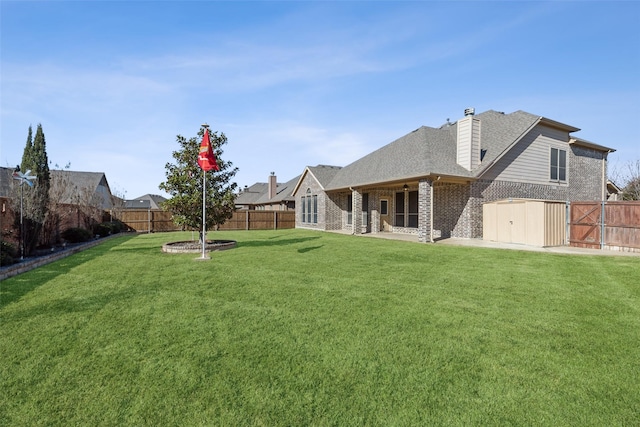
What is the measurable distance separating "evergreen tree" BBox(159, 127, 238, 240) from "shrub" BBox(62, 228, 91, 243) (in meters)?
5.52

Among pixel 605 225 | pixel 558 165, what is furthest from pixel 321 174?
pixel 605 225

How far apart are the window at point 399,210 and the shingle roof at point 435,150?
2.22m

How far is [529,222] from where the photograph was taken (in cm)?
1338

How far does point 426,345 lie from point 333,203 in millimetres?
21116

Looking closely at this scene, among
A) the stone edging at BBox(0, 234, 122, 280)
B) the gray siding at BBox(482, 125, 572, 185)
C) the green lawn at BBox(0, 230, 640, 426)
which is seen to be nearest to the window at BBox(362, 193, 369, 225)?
the gray siding at BBox(482, 125, 572, 185)

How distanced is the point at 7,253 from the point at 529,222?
703 inches

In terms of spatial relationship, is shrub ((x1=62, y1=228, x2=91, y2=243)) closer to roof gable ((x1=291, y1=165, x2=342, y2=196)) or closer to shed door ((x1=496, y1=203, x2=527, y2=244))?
roof gable ((x1=291, y1=165, x2=342, y2=196))

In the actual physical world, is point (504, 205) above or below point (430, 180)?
below

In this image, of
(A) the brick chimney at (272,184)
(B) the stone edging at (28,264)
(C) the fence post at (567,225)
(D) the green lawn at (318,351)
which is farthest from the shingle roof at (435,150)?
(A) the brick chimney at (272,184)

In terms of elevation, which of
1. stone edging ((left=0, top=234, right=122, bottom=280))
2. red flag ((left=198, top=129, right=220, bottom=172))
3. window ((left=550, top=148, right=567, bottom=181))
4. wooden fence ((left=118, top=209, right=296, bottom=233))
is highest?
window ((left=550, top=148, right=567, bottom=181))

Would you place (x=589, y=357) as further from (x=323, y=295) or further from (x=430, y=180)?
(x=430, y=180)

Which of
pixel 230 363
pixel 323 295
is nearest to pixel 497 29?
pixel 323 295

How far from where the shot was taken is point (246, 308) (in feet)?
16.5

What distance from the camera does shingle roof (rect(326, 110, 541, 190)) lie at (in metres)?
15.4
